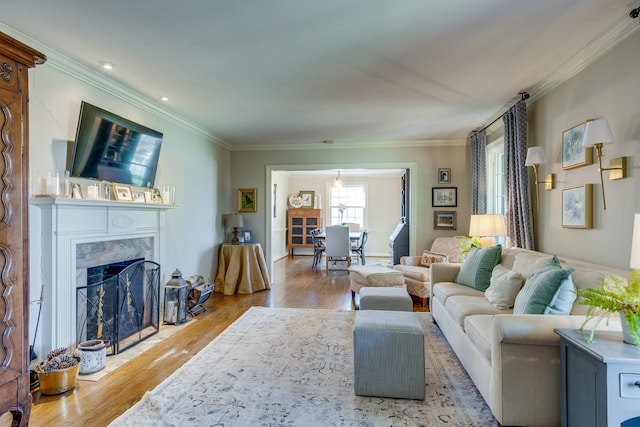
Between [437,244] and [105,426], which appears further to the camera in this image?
[437,244]

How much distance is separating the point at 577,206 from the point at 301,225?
775 centimetres

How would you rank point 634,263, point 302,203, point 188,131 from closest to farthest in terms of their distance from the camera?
point 634,263
point 188,131
point 302,203

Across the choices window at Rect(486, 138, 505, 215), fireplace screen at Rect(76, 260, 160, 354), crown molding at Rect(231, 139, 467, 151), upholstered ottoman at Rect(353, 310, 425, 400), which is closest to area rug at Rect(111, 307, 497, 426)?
upholstered ottoman at Rect(353, 310, 425, 400)

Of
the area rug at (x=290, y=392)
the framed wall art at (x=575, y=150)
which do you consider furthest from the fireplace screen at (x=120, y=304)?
the framed wall art at (x=575, y=150)

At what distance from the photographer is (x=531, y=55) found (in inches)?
107

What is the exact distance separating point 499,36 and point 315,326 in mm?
3116

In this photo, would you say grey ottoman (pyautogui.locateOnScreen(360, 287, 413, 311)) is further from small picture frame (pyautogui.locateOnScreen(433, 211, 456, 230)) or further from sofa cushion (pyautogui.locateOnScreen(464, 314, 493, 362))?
small picture frame (pyautogui.locateOnScreen(433, 211, 456, 230))

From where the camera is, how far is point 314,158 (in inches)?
239

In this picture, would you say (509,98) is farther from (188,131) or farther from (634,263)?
(188,131)

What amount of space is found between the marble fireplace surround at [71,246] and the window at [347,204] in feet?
23.2

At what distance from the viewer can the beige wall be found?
2.27 m

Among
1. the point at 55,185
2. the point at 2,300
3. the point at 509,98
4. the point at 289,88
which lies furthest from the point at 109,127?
the point at 509,98

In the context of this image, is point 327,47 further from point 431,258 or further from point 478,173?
point 431,258

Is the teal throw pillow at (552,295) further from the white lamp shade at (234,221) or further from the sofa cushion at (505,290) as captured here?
the white lamp shade at (234,221)
